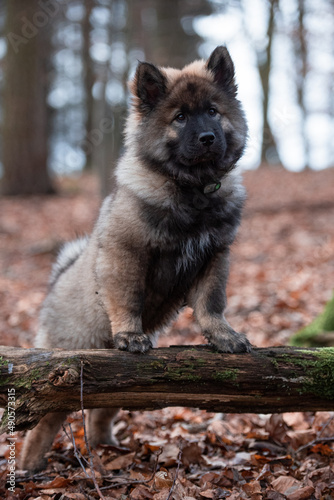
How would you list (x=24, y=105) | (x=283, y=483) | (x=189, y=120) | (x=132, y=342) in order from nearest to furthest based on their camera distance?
(x=283, y=483) → (x=132, y=342) → (x=189, y=120) → (x=24, y=105)

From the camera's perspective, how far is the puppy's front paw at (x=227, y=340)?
3.29 m

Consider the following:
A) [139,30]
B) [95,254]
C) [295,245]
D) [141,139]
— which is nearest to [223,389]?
[95,254]

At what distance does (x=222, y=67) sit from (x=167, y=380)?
2447 mm

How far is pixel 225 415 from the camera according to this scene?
4.69 metres

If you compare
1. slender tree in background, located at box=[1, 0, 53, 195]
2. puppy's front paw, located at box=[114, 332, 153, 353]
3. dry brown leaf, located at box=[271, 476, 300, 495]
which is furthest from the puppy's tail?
slender tree in background, located at box=[1, 0, 53, 195]

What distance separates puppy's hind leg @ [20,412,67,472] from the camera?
3.75 metres

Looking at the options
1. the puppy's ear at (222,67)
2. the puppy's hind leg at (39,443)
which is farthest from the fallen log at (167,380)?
the puppy's ear at (222,67)

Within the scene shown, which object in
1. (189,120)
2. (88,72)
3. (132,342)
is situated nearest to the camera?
(132,342)

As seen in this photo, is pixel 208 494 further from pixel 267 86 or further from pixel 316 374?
pixel 267 86

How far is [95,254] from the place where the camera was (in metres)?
3.88

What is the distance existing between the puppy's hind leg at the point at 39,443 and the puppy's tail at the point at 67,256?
1256 mm

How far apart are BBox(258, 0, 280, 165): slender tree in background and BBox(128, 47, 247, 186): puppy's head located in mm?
12286

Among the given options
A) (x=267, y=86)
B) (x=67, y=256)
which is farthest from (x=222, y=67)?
(x=267, y=86)

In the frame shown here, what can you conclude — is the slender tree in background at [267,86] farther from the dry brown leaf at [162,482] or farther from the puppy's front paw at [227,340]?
the dry brown leaf at [162,482]
